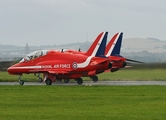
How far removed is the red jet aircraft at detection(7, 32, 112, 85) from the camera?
1526 inches

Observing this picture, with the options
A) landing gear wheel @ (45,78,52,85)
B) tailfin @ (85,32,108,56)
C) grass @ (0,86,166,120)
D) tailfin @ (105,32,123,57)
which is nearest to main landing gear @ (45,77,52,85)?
landing gear wheel @ (45,78,52,85)

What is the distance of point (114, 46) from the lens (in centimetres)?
4700

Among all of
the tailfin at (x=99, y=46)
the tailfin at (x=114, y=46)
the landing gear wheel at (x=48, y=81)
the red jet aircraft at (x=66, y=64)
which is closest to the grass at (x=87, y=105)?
the red jet aircraft at (x=66, y=64)

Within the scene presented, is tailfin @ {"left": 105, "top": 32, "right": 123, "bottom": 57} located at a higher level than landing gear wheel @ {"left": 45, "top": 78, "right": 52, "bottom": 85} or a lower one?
higher

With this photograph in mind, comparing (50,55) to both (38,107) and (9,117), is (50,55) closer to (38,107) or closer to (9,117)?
(38,107)

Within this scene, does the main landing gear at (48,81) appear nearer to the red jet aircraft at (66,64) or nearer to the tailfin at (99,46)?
the red jet aircraft at (66,64)

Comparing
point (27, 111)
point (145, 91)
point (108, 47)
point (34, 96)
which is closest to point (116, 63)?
point (108, 47)

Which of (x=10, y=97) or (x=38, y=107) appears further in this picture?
(x=10, y=97)

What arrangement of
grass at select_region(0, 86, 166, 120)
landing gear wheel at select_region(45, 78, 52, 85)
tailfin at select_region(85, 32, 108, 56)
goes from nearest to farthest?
grass at select_region(0, 86, 166, 120) → landing gear wheel at select_region(45, 78, 52, 85) → tailfin at select_region(85, 32, 108, 56)

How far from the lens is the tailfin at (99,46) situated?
131 ft

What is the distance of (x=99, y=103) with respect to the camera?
2225 centimetres

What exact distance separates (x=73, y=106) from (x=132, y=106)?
214 cm

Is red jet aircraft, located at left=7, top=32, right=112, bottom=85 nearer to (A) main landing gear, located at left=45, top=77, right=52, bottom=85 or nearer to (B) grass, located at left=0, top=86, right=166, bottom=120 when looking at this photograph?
(A) main landing gear, located at left=45, top=77, right=52, bottom=85

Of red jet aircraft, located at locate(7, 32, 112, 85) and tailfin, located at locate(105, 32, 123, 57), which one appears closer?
red jet aircraft, located at locate(7, 32, 112, 85)
